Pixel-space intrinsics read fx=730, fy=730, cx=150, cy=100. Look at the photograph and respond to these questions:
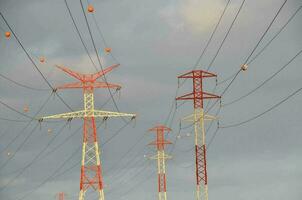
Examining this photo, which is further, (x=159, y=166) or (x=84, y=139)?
(x=159, y=166)

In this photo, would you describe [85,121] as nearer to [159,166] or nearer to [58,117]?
[58,117]

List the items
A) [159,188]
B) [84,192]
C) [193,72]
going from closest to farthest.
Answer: [84,192], [193,72], [159,188]

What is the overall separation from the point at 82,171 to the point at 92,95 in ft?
25.5

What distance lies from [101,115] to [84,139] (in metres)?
2.88

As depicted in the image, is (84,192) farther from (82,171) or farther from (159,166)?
(159,166)

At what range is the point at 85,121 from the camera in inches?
2785

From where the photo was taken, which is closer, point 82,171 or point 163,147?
point 82,171

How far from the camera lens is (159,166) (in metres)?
116

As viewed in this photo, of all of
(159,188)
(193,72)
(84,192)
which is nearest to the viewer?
(84,192)

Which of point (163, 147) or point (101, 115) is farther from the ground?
point (163, 147)

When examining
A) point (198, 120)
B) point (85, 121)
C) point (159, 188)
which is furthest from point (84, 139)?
point (159, 188)

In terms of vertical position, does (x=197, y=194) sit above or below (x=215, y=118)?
below

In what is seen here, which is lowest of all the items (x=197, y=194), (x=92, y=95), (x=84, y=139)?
(x=197, y=194)

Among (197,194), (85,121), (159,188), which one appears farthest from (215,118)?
(159,188)
